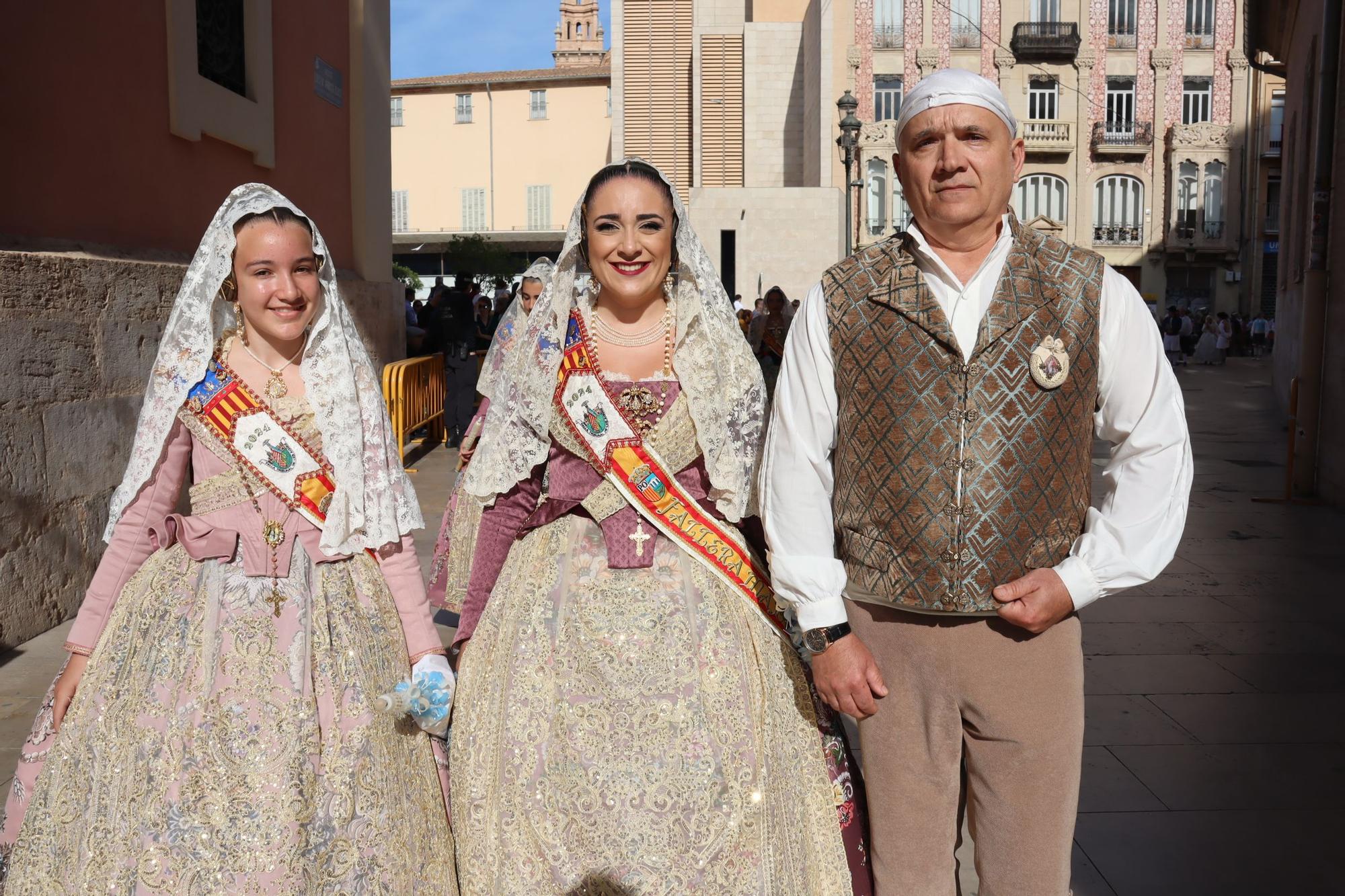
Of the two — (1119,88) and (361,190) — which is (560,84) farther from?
(361,190)

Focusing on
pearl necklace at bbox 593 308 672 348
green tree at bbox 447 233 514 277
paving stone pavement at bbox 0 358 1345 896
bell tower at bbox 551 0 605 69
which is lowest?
paving stone pavement at bbox 0 358 1345 896

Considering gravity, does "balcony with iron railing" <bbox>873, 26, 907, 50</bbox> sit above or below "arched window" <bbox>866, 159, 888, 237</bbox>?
above

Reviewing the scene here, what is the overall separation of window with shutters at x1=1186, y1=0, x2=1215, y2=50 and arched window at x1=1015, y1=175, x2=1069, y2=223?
6.12 meters

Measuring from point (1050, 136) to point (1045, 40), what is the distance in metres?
2.90

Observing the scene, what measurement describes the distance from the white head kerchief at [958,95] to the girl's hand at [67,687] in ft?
6.80

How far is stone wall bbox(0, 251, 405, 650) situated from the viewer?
4859mm

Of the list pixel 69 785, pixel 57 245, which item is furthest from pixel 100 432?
pixel 69 785

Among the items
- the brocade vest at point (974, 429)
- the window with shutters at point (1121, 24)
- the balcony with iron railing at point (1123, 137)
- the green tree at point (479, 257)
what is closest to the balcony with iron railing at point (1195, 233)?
the balcony with iron railing at point (1123, 137)

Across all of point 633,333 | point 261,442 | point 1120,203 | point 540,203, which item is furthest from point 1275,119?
point 261,442

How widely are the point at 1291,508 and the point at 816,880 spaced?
7.76 m

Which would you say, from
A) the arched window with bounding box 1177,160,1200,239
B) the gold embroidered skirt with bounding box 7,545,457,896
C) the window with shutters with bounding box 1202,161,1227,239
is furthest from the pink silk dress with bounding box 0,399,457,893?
the window with shutters with bounding box 1202,161,1227,239

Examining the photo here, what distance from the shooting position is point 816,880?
2.49 meters

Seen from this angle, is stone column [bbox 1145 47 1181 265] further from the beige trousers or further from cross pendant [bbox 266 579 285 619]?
cross pendant [bbox 266 579 285 619]

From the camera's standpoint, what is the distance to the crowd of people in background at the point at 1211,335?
30188 millimetres
